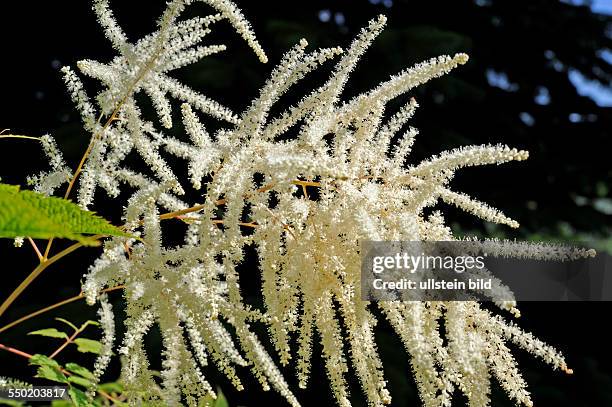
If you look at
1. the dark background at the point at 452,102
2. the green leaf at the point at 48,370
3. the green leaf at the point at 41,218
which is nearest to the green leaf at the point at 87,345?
the green leaf at the point at 48,370

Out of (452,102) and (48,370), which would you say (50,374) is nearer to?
(48,370)

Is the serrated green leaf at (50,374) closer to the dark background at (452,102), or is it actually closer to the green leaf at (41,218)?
the green leaf at (41,218)

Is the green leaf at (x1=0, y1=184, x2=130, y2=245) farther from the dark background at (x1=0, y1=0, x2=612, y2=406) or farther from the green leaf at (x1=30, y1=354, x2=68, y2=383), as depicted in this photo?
the dark background at (x1=0, y1=0, x2=612, y2=406)

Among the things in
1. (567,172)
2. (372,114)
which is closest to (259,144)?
(372,114)

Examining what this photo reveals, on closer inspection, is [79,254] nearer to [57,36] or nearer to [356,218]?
[57,36]

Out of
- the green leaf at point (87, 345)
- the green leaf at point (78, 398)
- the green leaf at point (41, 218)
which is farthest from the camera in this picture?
the green leaf at point (87, 345)
